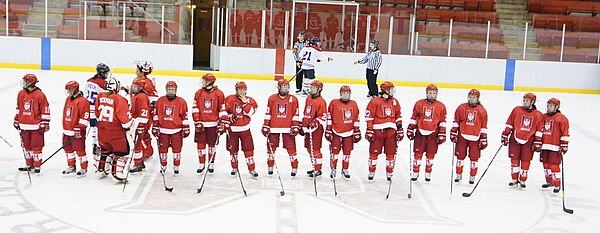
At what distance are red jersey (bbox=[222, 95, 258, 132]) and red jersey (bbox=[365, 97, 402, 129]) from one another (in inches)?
50.8

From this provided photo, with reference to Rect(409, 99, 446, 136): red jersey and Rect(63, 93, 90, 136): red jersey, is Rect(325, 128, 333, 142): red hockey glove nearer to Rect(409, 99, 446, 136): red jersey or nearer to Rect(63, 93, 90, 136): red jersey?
Rect(409, 99, 446, 136): red jersey

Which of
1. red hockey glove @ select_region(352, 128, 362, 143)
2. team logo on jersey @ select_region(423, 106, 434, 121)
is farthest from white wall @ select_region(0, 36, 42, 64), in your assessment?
team logo on jersey @ select_region(423, 106, 434, 121)

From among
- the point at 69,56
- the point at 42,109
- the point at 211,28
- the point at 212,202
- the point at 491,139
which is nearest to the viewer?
the point at 212,202

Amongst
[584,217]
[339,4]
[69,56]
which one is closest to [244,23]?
[339,4]

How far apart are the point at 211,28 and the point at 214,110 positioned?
1311cm

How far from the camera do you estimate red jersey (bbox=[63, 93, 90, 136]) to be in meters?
8.07

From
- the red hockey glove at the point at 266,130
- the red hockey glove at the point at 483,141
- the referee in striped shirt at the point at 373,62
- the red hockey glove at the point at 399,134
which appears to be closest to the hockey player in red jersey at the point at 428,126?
the red hockey glove at the point at 399,134

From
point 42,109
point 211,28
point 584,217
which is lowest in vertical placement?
point 584,217

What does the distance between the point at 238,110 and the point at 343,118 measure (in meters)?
1.15

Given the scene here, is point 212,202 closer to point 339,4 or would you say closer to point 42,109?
point 42,109

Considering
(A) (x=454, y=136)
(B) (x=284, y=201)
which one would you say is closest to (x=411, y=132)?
(A) (x=454, y=136)

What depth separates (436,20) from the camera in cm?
1928

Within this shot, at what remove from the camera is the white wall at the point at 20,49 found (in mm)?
18219

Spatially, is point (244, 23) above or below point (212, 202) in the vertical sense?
above
